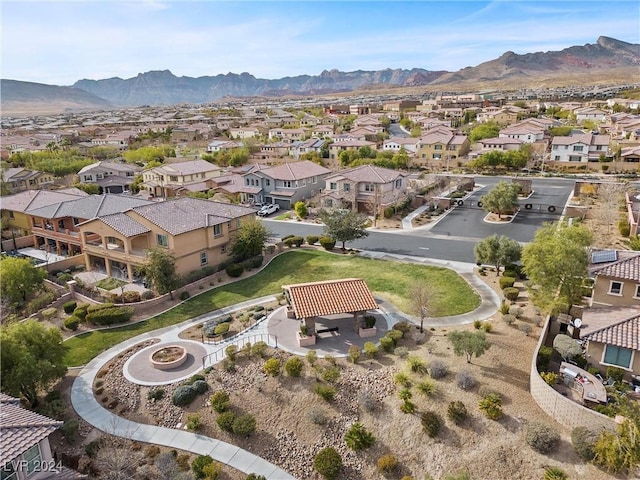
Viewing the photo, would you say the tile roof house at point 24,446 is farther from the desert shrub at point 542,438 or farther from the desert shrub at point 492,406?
the desert shrub at point 542,438

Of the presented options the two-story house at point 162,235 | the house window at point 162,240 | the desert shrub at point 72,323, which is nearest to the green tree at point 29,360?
the desert shrub at point 72,323

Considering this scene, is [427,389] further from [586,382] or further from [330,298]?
[330,298]

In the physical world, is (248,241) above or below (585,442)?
above

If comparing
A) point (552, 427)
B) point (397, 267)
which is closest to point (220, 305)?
point (397, 267)

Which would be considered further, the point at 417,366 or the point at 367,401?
the point at 417,366

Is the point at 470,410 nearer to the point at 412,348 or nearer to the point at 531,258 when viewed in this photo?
the point at 412,348

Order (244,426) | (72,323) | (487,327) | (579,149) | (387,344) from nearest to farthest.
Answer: (244,426) < (387,344) < (487,327) < (72,323) < (579,149)

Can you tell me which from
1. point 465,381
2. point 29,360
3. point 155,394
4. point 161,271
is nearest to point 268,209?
point 161,271
